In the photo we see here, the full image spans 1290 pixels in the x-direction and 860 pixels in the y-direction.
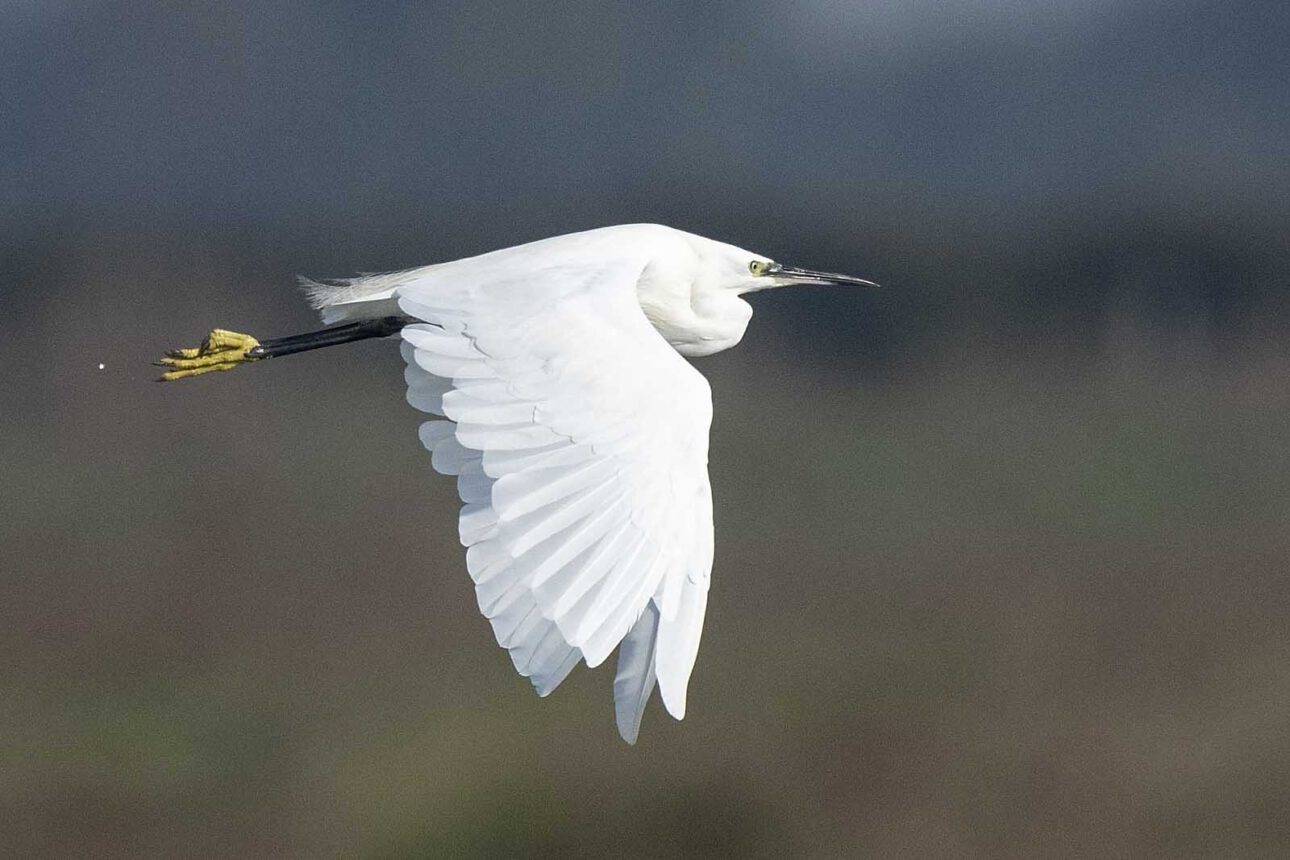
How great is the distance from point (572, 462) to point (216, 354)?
139 cm

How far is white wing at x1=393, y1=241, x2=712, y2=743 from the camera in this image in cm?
205

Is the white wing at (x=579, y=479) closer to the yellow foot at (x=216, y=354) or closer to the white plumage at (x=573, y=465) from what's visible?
the white plumage at (x=573, y=465)

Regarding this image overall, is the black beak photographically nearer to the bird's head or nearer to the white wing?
the bird's head

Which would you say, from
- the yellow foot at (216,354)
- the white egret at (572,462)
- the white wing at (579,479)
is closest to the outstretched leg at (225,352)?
the yellow foot at (216,354)

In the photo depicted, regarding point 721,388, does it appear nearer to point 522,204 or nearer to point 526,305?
point 522,204

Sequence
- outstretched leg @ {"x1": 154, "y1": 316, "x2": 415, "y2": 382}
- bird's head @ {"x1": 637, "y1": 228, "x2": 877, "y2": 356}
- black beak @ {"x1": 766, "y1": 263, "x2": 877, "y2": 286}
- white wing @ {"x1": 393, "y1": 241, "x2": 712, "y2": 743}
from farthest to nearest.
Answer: black beak @ {"x1": 766, "y1": 263, "x2": 877, "y2": 286}, outstretched leg @ {"x1": 154, "y1": 316, "x2": 415, "y2": 382}, bird's head @ {"x1": 637, "y1": 228, "x2": 877, "y2": 356}, white wing @ {"x1": 393, "y1": 241, "x2": 712, "y2": 743}

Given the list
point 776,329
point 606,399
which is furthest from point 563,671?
point 776,329

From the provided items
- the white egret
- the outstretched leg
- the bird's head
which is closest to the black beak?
the bird's head

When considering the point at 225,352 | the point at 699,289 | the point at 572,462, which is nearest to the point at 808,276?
the point at 699,289

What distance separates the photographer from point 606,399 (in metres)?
2.28

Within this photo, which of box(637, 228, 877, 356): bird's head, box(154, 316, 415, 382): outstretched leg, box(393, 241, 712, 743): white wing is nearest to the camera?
box(393, 241, 712, 743): white wing

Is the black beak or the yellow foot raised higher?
the black beak

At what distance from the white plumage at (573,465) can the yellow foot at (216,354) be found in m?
0.74

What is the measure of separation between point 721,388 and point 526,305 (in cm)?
529
